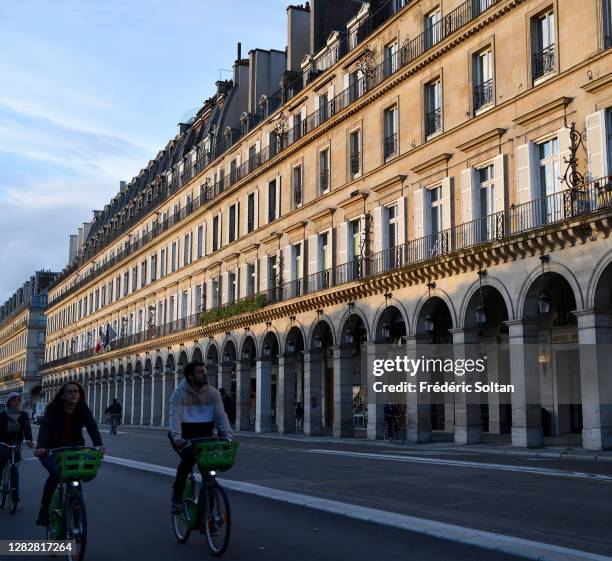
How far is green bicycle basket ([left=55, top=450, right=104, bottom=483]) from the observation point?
25.1 ft

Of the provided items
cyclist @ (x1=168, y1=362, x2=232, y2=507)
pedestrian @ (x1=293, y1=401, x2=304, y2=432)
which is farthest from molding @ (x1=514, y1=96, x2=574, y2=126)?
pedestrian @ (x1=293, y1=401, x2=304, y2=432)

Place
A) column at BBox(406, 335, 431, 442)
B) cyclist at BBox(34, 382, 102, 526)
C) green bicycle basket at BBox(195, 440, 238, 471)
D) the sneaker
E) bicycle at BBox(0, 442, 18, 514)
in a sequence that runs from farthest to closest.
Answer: column at BBox(406, 335, 431, 442), bicycle at BBox(0, 442, 18, 514), cyclist at BBox(34, 382, 102, 526), the sneaker, green bicycle basket at BBox(195, 440, 238, 471)

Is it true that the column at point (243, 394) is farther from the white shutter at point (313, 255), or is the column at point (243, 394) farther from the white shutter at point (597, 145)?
the white shutter at point (597, 145)

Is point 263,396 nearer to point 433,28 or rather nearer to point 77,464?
point 433,28

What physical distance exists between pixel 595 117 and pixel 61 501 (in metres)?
19.8

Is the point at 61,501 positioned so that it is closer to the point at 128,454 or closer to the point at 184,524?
the point at 184,524

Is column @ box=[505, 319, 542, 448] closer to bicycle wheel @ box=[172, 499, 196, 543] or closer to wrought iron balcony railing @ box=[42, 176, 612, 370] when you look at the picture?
wrought iron balcony railing @ box=[42, 176, 612, 370]

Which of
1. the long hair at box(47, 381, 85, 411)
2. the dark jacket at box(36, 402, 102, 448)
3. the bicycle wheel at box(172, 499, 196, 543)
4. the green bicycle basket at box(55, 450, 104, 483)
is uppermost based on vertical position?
the long hair at box(47, 381, 85, 411)

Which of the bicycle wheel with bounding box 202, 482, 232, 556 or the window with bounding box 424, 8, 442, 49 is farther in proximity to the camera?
the window with bounding box 424, 8, 442, 49

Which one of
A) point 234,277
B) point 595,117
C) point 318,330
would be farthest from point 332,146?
point 595,117

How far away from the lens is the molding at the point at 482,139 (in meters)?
27.5

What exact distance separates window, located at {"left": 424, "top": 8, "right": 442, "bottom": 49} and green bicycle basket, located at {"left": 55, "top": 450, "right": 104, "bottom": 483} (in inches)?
1044

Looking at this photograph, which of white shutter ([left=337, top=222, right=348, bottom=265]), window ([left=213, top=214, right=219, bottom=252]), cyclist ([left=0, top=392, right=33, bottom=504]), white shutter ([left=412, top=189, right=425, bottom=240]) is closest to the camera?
cyclist ([left=0, top=392, right=33, bottom=504])

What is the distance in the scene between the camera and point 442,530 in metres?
9.00
